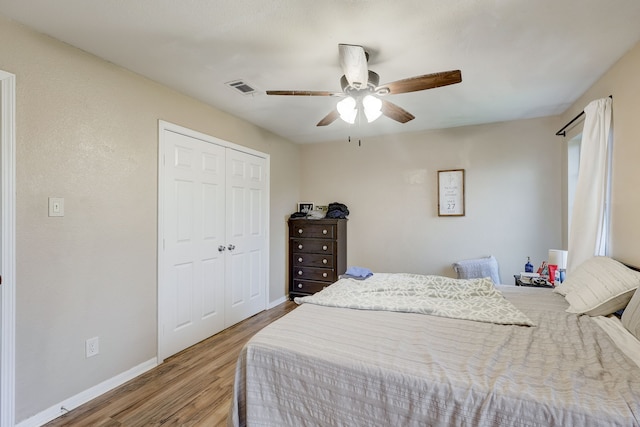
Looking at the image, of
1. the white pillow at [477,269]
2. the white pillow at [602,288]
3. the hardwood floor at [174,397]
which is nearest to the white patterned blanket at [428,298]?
the white pillow at [602,288]

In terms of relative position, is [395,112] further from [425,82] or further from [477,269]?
[477,269]

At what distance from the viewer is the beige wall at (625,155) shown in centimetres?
201

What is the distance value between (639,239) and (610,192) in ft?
1.76

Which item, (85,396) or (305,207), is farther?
(305,207)

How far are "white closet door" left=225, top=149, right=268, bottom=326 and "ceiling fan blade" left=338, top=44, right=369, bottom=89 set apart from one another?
193 centimetres

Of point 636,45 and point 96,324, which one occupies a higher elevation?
point 636,45

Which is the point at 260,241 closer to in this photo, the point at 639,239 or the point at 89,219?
the point at 89,219

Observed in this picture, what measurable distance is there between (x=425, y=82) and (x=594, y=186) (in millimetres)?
1742

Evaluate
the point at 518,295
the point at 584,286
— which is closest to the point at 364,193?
the point at 518,295

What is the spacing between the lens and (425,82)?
6.09 ft

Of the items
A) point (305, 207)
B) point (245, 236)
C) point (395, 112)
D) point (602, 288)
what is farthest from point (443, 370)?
→ point (305, 207)

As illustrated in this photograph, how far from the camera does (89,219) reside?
214 cm

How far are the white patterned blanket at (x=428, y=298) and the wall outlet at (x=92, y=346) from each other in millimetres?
1447

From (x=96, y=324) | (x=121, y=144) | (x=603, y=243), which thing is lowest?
(x=96, y=324)
